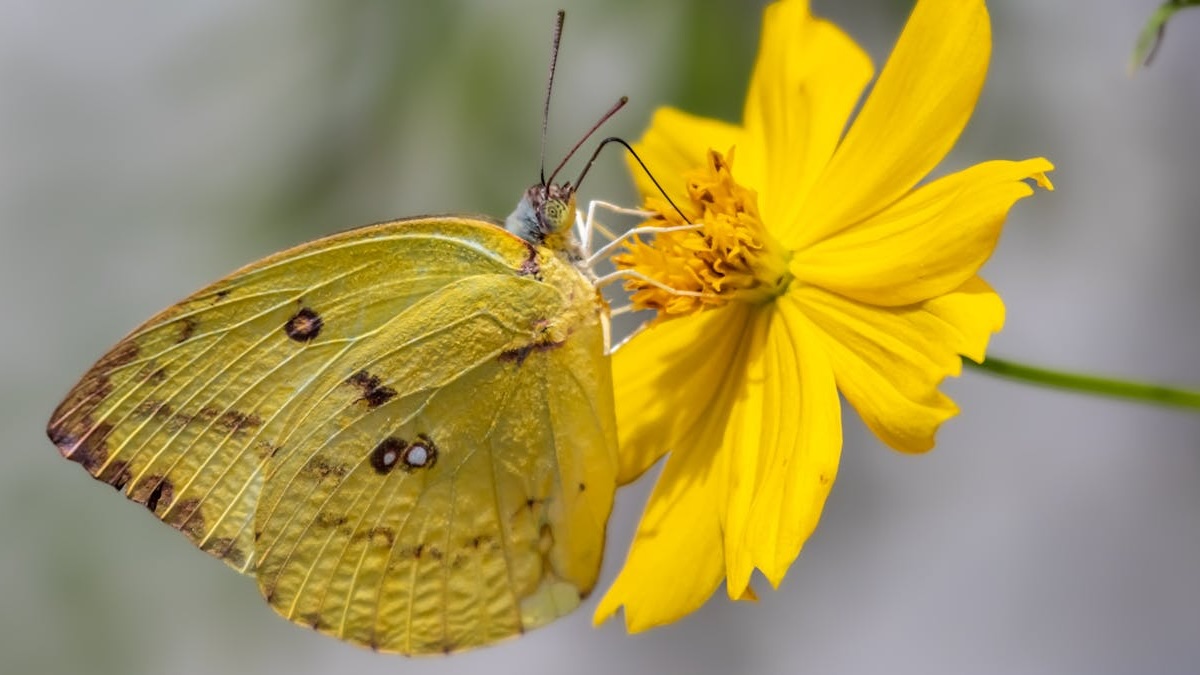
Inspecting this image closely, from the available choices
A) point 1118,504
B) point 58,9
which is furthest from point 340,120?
point 1118,504

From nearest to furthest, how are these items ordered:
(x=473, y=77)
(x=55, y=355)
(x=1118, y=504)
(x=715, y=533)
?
(x=715, y=533) → (x=473, y=77) → (x=1118, y=504) → (x=55, y=355)

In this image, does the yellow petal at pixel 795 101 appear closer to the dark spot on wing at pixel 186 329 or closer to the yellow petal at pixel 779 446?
the yellow petal at pixel 779 446

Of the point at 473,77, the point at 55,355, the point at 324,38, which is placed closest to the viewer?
the point at 473,77

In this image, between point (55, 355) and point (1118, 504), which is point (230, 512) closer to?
point (55, 355)

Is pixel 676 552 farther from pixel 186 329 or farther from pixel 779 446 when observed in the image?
pixel 186 329

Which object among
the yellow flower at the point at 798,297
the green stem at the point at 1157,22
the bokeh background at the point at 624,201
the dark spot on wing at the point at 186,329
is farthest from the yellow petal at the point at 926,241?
the bokeh background at the point at 624,201

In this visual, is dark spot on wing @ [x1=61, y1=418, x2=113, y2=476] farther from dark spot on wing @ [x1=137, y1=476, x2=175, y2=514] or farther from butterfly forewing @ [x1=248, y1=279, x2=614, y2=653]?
butterfly forewing @ [x1=248, y1=279, x2=614, y2=653]
